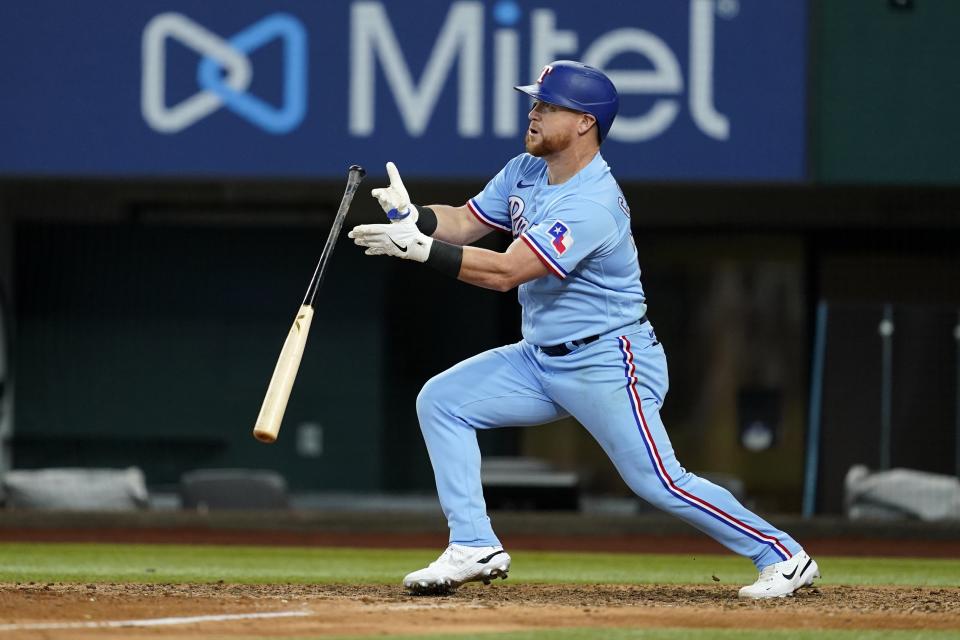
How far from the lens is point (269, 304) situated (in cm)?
1420

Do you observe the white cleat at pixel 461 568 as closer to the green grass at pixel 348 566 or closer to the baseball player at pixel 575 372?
the baseball player at pixel 575 372

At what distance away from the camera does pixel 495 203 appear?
596cm

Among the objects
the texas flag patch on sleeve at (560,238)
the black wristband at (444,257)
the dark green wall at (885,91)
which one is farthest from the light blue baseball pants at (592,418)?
the dark green wall at (885,91)

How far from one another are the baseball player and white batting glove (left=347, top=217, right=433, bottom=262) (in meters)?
0.22

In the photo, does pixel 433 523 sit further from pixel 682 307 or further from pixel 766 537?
pixel 766 537

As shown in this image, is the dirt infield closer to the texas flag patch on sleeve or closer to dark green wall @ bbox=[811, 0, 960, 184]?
the texas flag patch on sleeve

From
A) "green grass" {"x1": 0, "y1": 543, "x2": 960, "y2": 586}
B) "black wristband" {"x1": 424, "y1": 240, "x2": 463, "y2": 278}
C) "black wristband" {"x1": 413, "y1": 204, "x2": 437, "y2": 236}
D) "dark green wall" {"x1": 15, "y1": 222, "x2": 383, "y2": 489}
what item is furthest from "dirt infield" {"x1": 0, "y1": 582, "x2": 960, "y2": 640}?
"dark green wall" {"x1": 15, "y1": 222, "x2": 383, "y2": 489}

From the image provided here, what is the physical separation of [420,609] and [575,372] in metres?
0.96

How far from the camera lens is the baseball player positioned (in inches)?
216

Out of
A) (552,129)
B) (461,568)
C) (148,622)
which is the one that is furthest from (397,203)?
(148,622)

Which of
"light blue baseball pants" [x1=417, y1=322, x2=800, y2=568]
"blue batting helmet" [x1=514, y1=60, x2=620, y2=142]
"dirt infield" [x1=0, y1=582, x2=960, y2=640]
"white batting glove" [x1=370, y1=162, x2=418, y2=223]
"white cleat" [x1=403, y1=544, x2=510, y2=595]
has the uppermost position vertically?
"blue batting helmet" [x1=514, y1=60, x2=620, y2=142]

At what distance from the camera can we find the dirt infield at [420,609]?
481cm

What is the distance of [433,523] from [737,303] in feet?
15.4

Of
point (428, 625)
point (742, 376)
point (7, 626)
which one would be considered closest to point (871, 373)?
point (742, 376)
